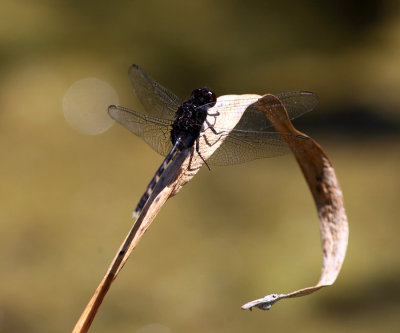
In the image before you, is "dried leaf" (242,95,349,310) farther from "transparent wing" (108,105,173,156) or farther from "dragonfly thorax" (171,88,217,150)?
"transparent wing" (108,105,173,156)

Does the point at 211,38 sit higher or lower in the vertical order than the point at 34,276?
higher

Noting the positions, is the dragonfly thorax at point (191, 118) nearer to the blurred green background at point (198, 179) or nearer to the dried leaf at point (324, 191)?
the dried leaf at point (324, 191)

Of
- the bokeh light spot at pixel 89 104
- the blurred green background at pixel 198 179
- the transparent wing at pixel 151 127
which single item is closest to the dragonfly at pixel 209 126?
the transparent wing at pixel 151 127

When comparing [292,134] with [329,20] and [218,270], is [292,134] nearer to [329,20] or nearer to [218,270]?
[218,270]

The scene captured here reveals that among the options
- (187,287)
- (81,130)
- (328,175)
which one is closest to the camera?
(328,175)

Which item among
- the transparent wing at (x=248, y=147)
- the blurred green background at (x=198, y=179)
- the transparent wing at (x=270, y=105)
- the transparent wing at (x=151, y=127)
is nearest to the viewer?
the transparent wing at (x=270, y=105)

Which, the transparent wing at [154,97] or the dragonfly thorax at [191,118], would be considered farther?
the transparent wing at [154,97]

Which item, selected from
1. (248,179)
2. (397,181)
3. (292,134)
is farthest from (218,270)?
(292,134)

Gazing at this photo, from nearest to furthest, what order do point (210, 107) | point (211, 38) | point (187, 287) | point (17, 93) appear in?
point (210, 107), point (187, 287), point (17, 93), point (211, 38)
